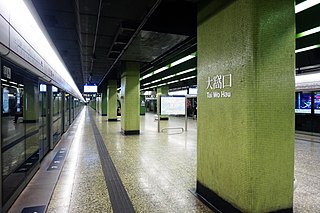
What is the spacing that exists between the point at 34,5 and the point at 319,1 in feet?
16.9

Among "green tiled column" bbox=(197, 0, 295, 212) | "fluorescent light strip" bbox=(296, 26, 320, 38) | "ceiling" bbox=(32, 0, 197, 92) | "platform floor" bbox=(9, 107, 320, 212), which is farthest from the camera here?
"fluorescent light strip" bbox=(296, 26, 320, 38)

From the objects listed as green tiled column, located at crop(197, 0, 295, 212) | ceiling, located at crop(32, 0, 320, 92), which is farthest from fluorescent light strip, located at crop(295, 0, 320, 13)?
green tiled column, located at crop(197, 0, 295, 212)

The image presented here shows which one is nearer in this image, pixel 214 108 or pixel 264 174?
pixel 264 174

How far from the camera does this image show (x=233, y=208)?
2.34m

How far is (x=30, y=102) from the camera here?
4.07m

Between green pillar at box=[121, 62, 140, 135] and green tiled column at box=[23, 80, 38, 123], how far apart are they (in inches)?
175

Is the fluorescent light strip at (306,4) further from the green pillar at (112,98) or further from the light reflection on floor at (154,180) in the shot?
the green pillar at (112,98)

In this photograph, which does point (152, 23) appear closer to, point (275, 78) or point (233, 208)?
point (275, 78)

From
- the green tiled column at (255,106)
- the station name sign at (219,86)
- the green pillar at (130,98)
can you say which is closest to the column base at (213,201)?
the green tiled column at (255,106)

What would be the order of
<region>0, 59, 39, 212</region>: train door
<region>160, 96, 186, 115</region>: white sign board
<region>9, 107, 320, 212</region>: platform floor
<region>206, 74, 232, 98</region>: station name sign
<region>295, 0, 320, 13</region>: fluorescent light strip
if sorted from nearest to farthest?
<region>206, 74, 232, 98</region>: station name sign, <region>0, 59, 39, 212</region>: train door, <region>9, 107, 320, 212</region>: platform floor, <region>295, 0, 320, 13</region>: fluorescent light strip, <region>160, 96, 186, 115</region>: white sign board

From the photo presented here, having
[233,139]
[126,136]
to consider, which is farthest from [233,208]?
[126,136]

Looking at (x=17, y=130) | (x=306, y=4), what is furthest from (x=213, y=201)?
(x=306, y=4)

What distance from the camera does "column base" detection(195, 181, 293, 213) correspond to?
93.0 inches

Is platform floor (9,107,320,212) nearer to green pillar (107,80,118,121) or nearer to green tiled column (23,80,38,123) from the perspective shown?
green tiled column (23,80,38,123)
